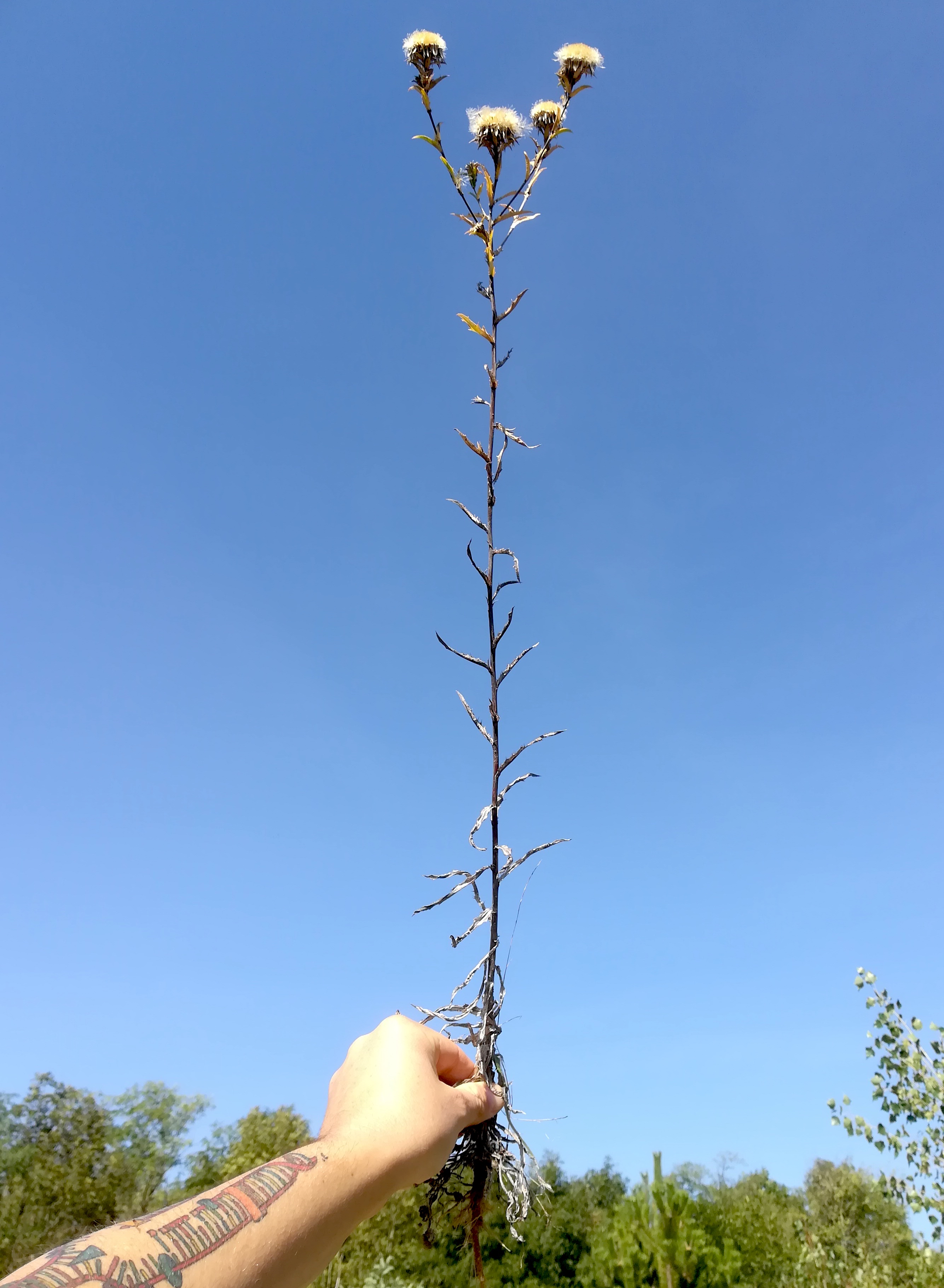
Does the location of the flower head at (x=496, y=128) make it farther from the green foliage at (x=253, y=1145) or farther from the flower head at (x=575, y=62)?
the green foliage at (x=253, y=1145)

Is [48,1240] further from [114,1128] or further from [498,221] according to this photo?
[498,221]

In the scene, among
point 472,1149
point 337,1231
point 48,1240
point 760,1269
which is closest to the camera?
point 337,1231

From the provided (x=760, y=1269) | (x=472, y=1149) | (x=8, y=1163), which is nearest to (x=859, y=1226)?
(x=760, y=1269)

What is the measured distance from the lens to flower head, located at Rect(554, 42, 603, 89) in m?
2.85

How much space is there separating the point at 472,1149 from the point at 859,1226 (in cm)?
3033

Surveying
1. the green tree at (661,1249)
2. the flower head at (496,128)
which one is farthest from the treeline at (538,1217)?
the flower head at (496,128)

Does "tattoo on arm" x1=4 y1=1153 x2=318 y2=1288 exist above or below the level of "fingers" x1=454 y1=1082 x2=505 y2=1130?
below

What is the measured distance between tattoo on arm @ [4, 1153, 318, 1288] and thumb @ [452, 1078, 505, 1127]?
0.54 m

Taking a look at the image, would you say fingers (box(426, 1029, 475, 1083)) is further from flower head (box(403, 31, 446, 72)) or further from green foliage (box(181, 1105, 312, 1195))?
green foliage (box(181, 1105, 312, 1195))

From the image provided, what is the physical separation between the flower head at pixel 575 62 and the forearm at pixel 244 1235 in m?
3.35

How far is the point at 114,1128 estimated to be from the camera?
2964 cm

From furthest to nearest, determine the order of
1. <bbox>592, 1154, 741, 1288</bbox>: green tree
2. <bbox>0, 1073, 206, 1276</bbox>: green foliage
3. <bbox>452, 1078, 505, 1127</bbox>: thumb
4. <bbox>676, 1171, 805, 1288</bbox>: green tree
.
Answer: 1. <bbox>0, 1073, 206, 1276</bbox>: green foliage
2. <bbox>676, 1171, 805, 1288</bbox>: green tree
3. <bbox>592, 1154, 741, 1288</bbox>: green tree
4. <bbox>452, 1078, 505, 1127</bbox>: thumb

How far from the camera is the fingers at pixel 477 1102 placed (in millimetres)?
1825

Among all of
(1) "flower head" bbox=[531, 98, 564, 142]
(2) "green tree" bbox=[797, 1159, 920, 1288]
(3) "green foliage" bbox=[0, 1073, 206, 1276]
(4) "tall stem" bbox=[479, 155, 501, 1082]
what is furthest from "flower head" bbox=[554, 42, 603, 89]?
(3) "green foliage" bbox=[0, 1073, 206, 1276]
